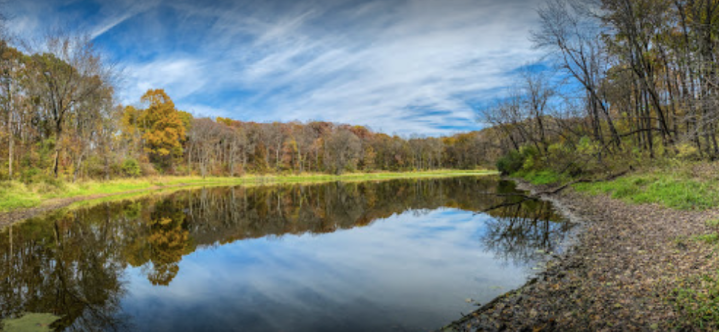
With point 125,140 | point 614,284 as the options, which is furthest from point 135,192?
point 614,284

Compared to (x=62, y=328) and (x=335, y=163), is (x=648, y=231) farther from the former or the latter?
(x=335, y=163)

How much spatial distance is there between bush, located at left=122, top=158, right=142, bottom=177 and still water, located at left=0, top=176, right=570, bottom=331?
23.7 m

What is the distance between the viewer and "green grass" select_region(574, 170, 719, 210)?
33.1 ft

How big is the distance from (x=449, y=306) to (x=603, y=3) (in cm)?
1891

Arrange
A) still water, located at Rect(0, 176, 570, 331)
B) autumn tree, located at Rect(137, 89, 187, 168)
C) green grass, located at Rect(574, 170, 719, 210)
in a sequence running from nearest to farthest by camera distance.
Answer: still water, located at Rect(0, 176, 570, 331), green grass, located at Rect(574, 170, 719, 210), autumn tree, located at Rect(137, 89, 187, 168)

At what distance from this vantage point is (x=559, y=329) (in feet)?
14.5

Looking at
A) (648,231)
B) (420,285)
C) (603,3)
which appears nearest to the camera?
(420,285)

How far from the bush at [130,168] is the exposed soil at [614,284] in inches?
1624

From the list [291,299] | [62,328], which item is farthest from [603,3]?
[62,328]

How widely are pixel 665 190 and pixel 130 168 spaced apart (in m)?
43.7

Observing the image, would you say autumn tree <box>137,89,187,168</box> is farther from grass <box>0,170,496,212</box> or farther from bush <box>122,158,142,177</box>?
bush <box>122,158,142,177</box>

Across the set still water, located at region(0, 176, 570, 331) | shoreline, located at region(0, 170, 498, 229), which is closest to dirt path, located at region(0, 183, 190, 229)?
shoreline, located at region(0, 170, 498, 229)

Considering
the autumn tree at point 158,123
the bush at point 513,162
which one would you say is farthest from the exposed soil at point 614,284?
the autumn tree at point 158,123

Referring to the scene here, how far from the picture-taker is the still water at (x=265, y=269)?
19.0 feet
